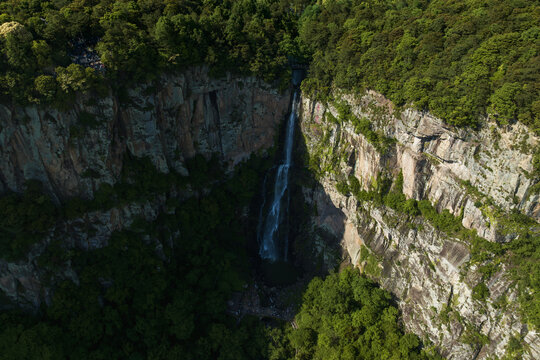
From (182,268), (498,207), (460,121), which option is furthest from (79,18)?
(498,207)

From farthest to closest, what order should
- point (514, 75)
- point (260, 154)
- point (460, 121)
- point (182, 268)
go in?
1. point (260, 154)
2. point (182, 268)
3. point (460, 121)
4. point (514, 75)

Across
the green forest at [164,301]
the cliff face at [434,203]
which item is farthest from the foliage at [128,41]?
the cliff face at [434,203]

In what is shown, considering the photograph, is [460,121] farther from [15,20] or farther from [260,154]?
[15,20]

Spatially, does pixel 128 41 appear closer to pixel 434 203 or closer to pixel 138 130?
pixel 138 130

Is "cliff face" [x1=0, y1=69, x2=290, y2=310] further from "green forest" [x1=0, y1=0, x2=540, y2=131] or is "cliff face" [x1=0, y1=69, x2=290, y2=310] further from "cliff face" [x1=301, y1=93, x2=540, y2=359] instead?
"cliff face" [x1=301, y1=93, x2=540, y2=359]

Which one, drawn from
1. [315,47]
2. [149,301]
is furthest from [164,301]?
[315,47]
